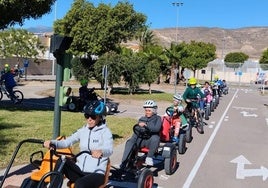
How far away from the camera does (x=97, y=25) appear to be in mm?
35125

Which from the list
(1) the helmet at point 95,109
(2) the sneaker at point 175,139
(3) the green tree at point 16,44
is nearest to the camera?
(1) the helmet at point 95,109

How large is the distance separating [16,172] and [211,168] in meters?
4.09

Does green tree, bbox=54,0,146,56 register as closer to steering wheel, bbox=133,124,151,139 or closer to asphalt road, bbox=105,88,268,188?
asphalt road, bbox=105,88,268,188

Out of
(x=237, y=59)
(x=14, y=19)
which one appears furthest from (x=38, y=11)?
(x=237, y=59)

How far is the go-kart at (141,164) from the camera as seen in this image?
704 cm

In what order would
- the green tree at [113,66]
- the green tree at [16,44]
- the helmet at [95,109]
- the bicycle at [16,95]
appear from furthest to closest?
the green tree at [16,44]
the green tree at [113,66]
the bicycle at [16,95]
the helmet at [95,109]

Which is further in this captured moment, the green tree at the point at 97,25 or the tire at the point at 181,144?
the green tree at the point at 97,25

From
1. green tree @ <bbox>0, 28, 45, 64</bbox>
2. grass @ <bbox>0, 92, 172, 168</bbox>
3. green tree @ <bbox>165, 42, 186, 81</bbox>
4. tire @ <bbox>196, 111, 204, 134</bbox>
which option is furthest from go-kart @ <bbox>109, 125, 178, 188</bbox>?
green tree @ <bbox>165, 42, 186, 81</bbox>

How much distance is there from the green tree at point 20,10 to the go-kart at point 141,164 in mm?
8406

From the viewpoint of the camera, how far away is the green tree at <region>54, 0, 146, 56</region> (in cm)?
3506

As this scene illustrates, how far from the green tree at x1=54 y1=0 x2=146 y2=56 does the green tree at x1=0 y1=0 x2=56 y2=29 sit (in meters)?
18.1

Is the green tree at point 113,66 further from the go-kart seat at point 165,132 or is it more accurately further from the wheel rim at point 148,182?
the wheel rim at point 148,182

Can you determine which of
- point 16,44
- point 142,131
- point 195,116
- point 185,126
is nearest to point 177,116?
point 185,126

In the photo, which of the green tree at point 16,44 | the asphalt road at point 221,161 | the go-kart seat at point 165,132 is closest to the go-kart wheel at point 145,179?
the asphalt road at point 221,161
